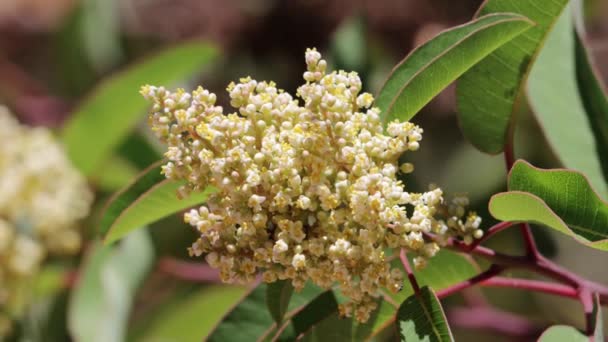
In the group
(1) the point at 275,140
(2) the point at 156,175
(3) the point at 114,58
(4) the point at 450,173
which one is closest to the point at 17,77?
(3) the point at 114,58

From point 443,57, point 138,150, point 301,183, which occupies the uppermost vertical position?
point 443,57

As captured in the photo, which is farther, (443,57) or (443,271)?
(443,271)

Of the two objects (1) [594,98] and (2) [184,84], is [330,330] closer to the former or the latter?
(1) [594,98]

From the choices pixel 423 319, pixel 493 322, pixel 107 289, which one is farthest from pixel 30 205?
pixel 423 319

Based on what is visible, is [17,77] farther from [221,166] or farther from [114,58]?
[221,166]

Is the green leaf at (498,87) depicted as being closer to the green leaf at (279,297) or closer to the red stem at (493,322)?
the green leaf at (279,297)

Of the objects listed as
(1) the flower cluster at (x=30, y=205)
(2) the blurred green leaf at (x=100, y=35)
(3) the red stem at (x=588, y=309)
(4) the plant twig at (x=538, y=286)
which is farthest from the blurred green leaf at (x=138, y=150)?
(3) the red stem at (x=588, y=309)
